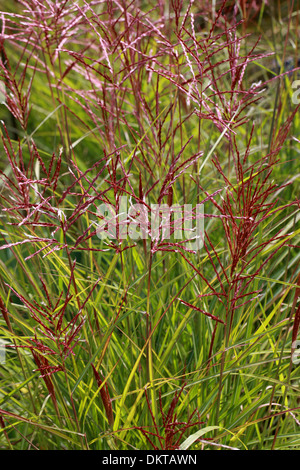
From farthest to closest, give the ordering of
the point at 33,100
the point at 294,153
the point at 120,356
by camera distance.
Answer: the point at 33,100 < the point at 294,153 < the point at 120,356

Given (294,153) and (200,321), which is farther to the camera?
(294,153)

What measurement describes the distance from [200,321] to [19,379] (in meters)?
0.48

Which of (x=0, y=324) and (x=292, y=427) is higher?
(x=0, y=324)

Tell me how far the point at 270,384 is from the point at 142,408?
0.95ft

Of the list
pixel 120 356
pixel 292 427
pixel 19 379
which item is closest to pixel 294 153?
pixel 292 427

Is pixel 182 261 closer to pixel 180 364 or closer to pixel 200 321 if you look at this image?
pixel 200 321

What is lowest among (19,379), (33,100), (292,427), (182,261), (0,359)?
(292,427)

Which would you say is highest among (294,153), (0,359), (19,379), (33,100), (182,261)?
(33,100)

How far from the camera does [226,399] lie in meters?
1.22
